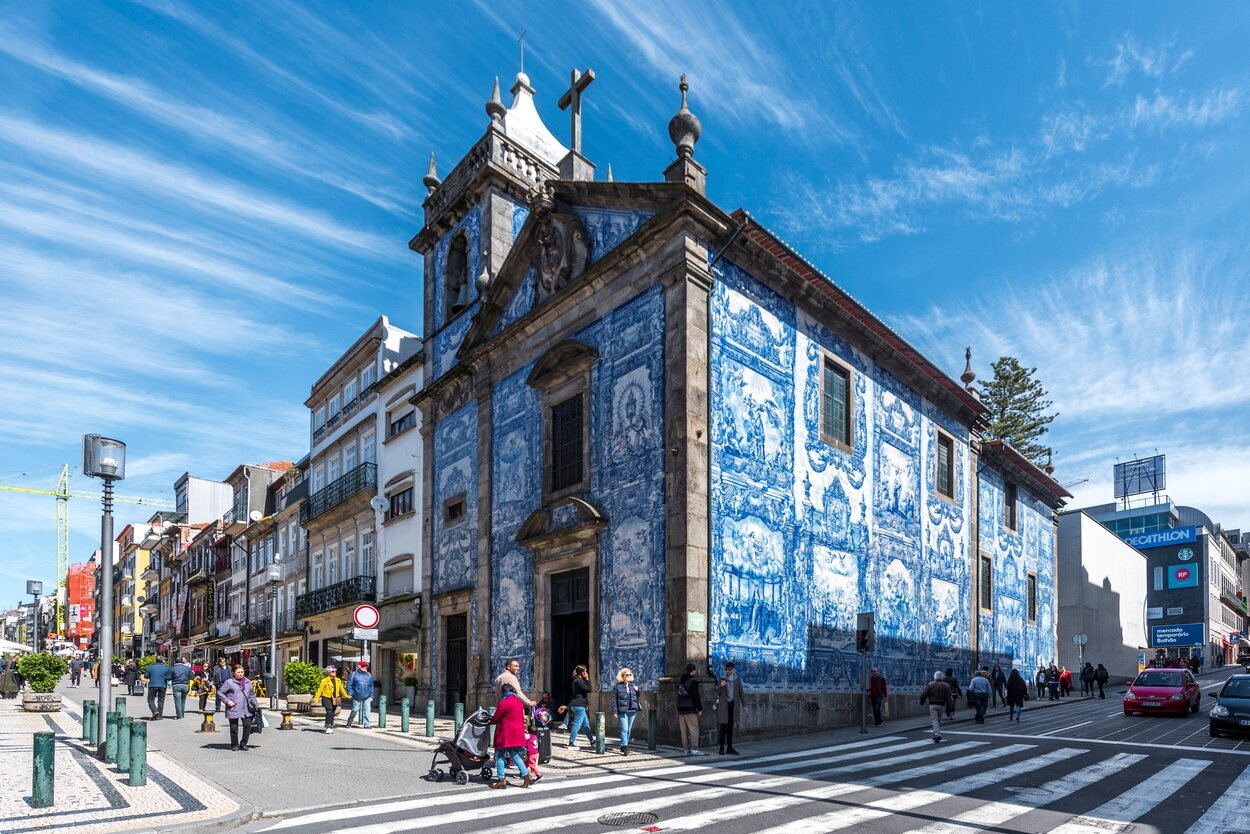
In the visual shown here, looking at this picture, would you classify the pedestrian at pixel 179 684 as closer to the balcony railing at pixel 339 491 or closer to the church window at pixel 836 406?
the balcony railing at pixel 339 491

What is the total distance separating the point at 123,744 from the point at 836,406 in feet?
53.8

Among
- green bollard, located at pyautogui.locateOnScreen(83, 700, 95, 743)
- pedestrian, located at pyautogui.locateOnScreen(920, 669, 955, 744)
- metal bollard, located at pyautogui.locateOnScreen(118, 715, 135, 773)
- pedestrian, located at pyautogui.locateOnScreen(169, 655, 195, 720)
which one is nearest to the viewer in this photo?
metal bollard, located at pyautogui.locateOnScreen(118, 715, 135, 773)

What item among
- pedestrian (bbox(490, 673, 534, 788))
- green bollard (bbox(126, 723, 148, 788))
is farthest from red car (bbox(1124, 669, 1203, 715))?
green bollard (bbox(126, 723, 148, 788))

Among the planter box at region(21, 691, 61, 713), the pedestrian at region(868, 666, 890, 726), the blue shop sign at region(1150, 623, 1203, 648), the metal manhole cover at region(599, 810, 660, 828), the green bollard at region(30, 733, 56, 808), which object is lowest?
the blue shop sign at region(1150, 623, 1203, 648)

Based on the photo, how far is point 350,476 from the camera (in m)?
32.9

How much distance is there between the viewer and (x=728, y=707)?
50.0 feet

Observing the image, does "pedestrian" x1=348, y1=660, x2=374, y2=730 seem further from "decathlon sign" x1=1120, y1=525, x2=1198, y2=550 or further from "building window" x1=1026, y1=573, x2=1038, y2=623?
"decathlon sign" x1=1120, y1=525, x2=1198, y2=550

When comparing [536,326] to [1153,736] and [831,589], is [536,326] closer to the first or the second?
[831,589]

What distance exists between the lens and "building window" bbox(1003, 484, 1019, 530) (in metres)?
33.1

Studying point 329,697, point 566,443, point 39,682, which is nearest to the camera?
point 329,697

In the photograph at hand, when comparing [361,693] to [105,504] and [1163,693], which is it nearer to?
[105,504]

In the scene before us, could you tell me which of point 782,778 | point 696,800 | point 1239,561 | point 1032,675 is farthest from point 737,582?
point 1239,561

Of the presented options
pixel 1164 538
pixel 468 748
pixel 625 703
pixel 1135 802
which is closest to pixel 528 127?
pixel 625 703

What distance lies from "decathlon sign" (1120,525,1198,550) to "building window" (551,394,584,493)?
63849 mm
